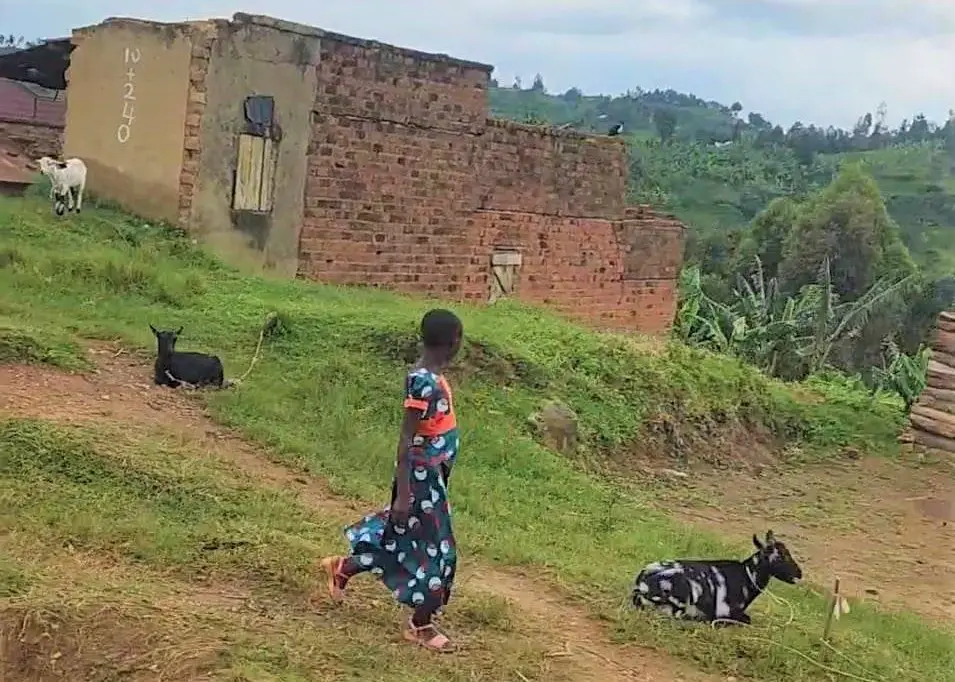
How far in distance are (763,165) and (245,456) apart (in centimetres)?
4015

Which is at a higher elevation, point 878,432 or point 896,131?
point 896,131

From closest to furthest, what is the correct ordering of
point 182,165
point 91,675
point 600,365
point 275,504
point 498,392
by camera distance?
point 91,675 → point 275,504 → point 498,392 → point 600,365 → point 182,165

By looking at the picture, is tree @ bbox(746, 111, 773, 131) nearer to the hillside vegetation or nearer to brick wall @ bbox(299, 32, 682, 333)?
the hillside vegetation

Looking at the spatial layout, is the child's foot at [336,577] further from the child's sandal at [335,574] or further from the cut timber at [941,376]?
the cut timber at [941,376]

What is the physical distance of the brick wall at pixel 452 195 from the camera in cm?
1276

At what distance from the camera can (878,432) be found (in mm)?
12586

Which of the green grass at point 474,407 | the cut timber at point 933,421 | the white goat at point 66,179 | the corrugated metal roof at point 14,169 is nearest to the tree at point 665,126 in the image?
the green grass at point 474,407

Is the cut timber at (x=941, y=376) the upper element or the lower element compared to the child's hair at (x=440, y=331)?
lower

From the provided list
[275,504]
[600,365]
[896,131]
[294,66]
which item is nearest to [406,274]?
[294,66]

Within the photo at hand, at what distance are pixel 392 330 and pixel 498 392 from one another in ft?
3.28

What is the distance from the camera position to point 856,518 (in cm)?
965

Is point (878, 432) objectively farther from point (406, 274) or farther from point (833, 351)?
point (833, 351)

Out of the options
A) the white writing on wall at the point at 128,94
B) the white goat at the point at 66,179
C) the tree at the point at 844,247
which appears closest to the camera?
the white goat at the point at 66,179

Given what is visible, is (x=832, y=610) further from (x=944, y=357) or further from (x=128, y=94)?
(x=128, y=94)
